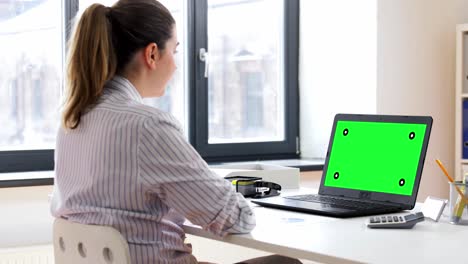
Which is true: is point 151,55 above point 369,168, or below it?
above

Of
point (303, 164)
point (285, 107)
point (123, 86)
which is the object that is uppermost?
point (123, 86)

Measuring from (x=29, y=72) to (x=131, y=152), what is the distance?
5.32ft

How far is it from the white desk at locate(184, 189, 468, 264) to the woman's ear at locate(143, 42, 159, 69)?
41 cm

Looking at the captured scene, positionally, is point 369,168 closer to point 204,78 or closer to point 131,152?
point 131,152

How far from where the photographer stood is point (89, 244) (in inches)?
65.8

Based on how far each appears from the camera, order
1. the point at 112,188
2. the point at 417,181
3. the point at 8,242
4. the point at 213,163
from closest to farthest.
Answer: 1. the point at 112,188
2. the point at 417,181
3. the point at 8,242
4. the point at 213,163

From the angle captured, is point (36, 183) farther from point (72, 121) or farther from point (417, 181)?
point (417, 181)

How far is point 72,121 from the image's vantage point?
1.81m

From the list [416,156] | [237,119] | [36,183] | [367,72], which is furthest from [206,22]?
[416,156]

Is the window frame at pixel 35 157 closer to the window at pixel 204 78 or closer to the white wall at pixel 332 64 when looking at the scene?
the window at pixel 204 78

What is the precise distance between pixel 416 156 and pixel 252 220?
0.56 meters

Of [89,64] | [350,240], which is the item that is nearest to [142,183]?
[89,64]

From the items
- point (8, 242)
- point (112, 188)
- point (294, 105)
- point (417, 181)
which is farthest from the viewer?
point (294, 105)

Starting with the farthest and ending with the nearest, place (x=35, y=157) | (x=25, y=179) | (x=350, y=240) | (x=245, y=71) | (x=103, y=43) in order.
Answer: (x=245, y=71) → (x=35, y=157) → (x=25, y=179) → (x=103, y=43) → (x=350, y=240)
